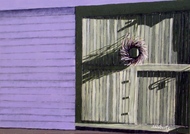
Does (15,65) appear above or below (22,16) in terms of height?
below

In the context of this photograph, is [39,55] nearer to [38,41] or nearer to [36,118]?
[38,41]

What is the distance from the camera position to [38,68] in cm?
550

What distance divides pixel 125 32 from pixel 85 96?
5.03ft

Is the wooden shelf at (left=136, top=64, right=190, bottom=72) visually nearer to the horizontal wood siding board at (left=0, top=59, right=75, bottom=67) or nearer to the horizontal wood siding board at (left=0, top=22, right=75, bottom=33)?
the horizontal wood siding board at (left=0, top=59, right=75, bottom=67)

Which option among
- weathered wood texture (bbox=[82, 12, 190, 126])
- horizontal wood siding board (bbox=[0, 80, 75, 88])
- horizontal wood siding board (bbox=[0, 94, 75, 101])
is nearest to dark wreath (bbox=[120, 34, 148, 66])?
weathered wood texture (bbox=[82, 12, 190, 126])

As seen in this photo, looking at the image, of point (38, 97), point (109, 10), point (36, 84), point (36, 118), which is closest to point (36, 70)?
point (36, 84)

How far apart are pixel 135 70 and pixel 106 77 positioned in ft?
1.95

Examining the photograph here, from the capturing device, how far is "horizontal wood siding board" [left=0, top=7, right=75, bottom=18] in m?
5.34

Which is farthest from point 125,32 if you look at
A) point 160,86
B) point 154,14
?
point 160,86

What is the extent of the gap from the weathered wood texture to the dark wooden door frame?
8cm

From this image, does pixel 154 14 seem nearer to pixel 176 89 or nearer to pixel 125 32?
pixel 125 32

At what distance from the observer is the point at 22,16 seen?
217 inches

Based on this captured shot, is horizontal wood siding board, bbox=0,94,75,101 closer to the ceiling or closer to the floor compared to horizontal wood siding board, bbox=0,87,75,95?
closer to the floor

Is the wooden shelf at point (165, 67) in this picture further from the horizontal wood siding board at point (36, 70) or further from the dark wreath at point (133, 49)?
the horizontal wood siding board at point (36, 70)
